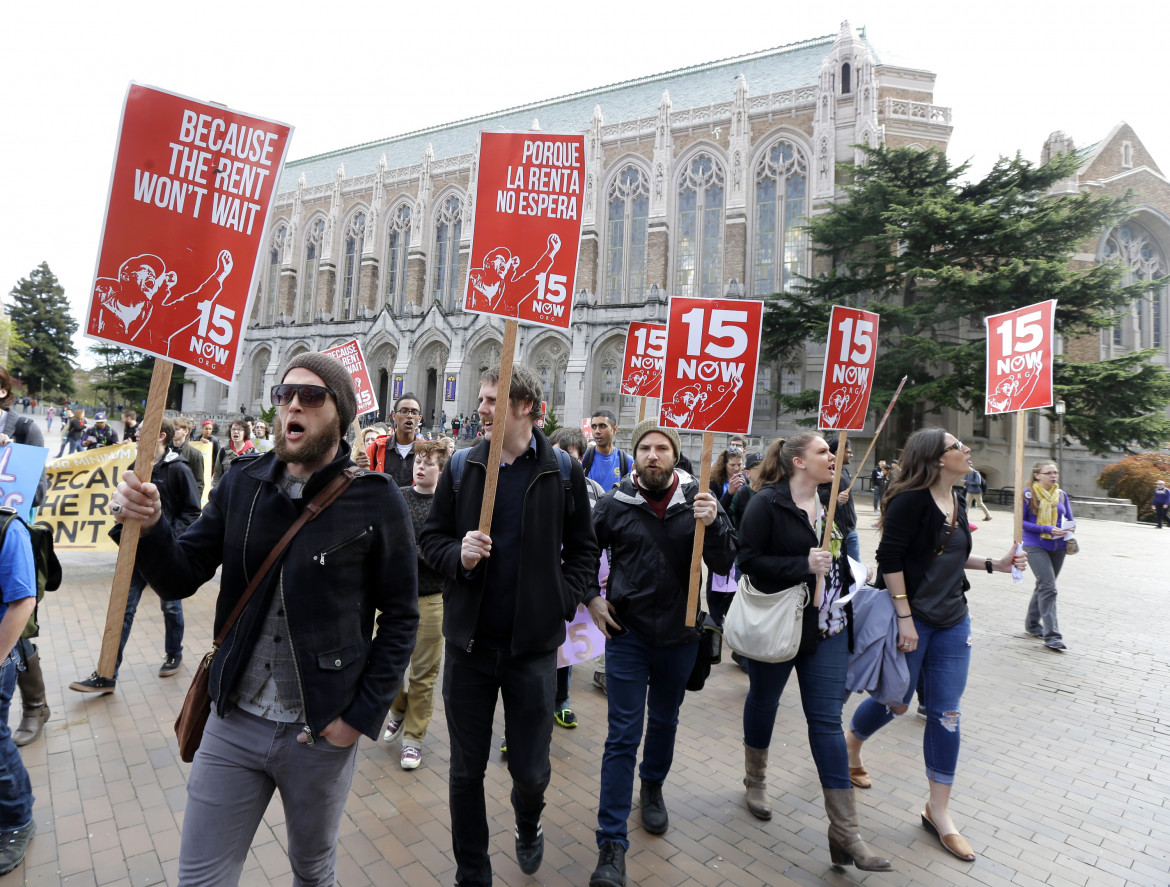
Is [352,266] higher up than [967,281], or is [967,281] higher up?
[352,266]

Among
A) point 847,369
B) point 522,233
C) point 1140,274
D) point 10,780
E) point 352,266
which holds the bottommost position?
point 10,780

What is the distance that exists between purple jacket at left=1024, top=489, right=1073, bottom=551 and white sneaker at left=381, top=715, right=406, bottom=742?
275 inches

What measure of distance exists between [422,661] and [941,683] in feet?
10.1

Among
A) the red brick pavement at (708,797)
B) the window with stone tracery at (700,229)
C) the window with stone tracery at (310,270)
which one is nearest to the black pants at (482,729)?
the red brick pavement at (708,797)

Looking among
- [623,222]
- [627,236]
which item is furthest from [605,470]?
[623,222]

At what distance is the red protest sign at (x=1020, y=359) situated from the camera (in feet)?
16.5


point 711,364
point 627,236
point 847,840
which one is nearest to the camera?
point 847,840

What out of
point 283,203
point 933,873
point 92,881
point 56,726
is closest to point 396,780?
point 92,881

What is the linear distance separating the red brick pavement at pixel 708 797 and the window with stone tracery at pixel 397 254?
3528 centimetres

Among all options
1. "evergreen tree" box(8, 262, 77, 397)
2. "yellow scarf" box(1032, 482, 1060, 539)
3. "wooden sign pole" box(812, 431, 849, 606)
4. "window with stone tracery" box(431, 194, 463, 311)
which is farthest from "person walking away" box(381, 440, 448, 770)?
"evergreen tree" box(8, 262, 77, 397)

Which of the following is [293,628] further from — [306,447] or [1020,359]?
[1020,359]

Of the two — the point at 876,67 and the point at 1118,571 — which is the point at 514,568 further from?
the point at 876,67

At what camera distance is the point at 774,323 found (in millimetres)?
25141

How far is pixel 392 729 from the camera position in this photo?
4.02 metres
